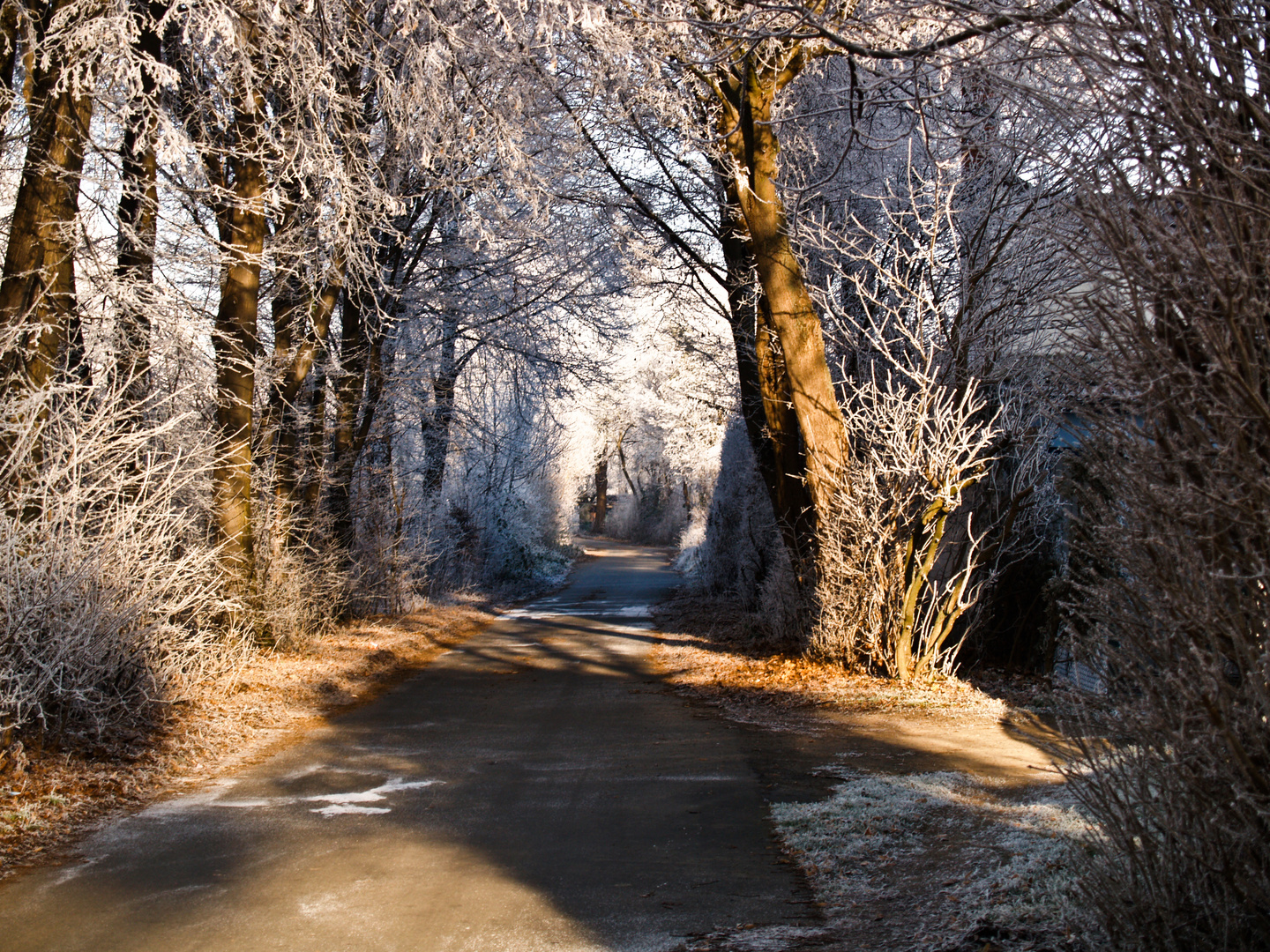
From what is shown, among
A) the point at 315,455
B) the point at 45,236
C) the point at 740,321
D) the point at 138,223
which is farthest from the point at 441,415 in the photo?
the point at 45,236

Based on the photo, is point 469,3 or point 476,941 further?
point 469,3

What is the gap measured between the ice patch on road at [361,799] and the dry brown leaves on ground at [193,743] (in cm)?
122

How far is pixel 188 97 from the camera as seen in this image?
409 inches

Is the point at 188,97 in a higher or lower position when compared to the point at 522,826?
higher

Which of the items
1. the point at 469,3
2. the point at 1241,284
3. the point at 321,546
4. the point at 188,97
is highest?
the point at 469,3

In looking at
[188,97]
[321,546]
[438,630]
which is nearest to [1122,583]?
[188,97]

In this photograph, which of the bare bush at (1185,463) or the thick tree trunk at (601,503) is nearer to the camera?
the bare bush at (1185,463)

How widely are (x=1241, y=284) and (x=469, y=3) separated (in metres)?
11.4

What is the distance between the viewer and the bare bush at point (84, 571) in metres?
6.75

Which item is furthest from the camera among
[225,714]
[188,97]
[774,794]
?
[188,97]

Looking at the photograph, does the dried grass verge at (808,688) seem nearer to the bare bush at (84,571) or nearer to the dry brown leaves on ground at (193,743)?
the dry brown leaves on ground at (193,743)

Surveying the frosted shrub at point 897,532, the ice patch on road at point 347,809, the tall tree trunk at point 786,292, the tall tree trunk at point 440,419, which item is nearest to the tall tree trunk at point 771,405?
the tall tree trunk at point 786,292

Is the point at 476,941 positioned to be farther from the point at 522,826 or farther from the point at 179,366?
the point at 179,366

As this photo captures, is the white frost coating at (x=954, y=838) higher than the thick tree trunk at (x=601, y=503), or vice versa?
the thick tree trunk at (x=601, y=503)
